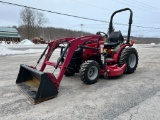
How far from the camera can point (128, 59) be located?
6.58 meters

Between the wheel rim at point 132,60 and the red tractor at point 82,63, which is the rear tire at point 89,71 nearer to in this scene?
the red tractor at point 82,63

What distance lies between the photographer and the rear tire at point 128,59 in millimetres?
6359

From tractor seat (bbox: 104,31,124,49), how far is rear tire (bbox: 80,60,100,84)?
4.68ft

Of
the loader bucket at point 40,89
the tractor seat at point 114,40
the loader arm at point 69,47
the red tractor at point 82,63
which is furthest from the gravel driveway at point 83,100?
the tractor seat at point 114,40

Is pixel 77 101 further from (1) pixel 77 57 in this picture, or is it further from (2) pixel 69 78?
(2) pixel 69 78

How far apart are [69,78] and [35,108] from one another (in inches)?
98.4

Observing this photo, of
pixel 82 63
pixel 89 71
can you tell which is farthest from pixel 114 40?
pixel 89 71

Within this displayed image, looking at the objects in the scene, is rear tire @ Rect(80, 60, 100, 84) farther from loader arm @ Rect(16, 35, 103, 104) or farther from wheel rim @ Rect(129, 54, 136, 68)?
wheel rim @ Rect(129, 54, 136, 68)

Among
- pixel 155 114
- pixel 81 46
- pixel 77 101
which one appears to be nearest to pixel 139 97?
pixel 155 114

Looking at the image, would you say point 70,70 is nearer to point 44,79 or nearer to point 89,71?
point 89,71

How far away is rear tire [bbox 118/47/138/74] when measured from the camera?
636 cm

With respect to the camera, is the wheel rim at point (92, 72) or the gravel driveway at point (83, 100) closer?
the gravel driveway at point (83, 100)

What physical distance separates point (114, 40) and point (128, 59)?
0.86m

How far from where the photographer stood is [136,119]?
3309 millimetres
